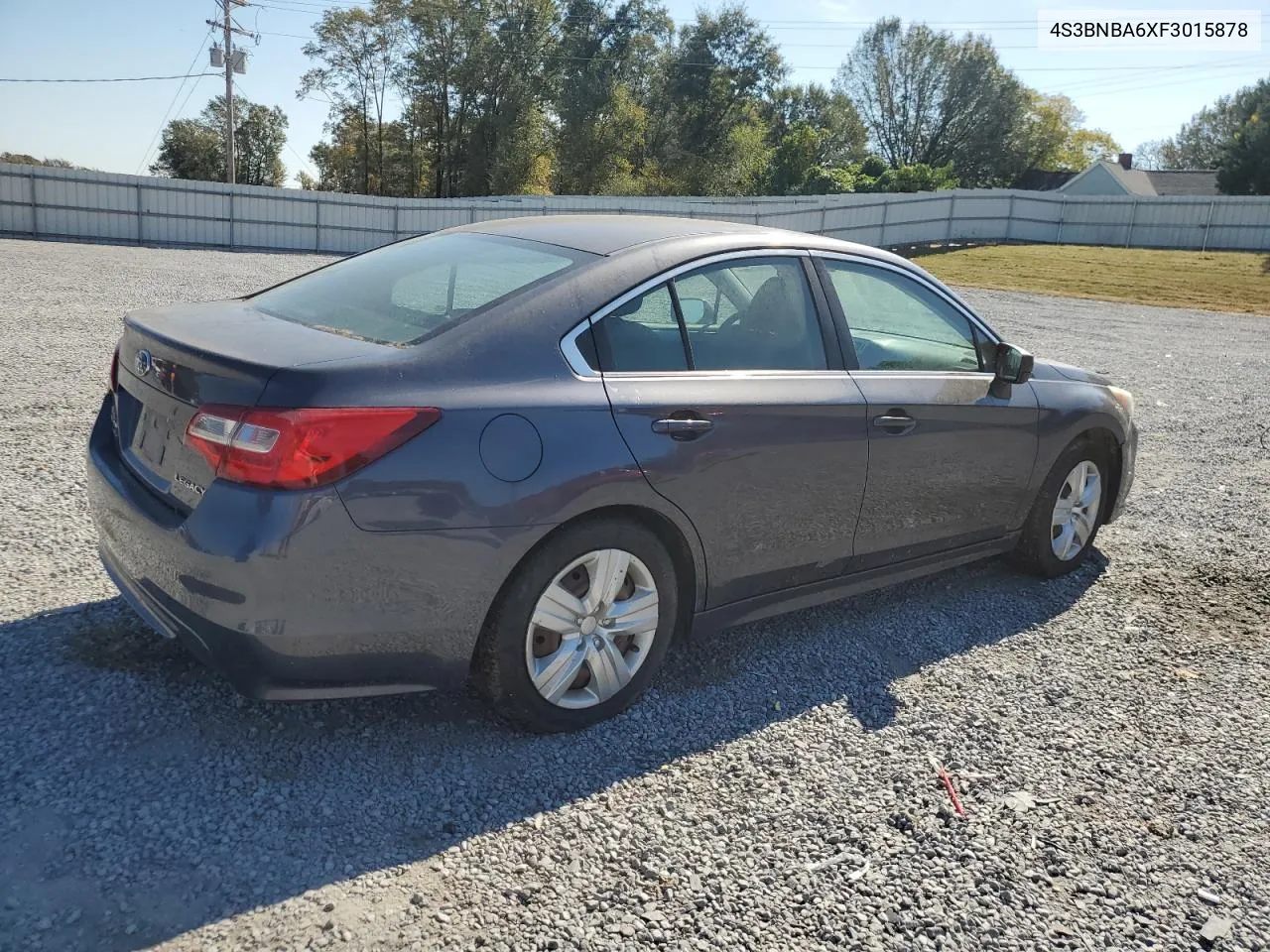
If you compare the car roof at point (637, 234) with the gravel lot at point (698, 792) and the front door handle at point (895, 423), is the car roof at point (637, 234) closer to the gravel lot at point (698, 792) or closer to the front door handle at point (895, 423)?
the front door handle at point (895, 423)

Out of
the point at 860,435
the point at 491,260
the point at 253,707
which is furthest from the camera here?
the point at 860,435

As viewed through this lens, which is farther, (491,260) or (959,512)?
(959,512)

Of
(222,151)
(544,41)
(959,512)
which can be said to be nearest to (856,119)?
(544,41)

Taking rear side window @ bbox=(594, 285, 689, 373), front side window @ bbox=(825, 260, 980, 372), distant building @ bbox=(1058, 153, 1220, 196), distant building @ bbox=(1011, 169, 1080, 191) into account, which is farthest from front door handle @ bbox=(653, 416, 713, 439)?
distant building @ bbox=(1011, 169, 1080, 191)

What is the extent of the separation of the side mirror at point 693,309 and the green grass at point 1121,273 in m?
23.9

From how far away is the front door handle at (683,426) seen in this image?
132 inches

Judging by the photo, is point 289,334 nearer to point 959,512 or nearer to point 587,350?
point 587,350

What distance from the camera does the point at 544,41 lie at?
5641 cm

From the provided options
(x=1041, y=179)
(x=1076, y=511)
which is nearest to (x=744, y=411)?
(x=1076, y=511)

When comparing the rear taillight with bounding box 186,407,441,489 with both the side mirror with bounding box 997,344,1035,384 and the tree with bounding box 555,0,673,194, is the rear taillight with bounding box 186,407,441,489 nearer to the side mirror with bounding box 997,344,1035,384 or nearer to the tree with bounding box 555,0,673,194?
the side mirror with bounding box 997,344,1035,384

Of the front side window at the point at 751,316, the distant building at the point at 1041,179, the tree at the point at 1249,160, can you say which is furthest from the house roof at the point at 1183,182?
the front side window at the point at 751,316

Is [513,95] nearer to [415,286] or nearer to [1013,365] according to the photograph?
[1013,365]

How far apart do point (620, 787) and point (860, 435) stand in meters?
1.64

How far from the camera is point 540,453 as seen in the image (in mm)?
3049
